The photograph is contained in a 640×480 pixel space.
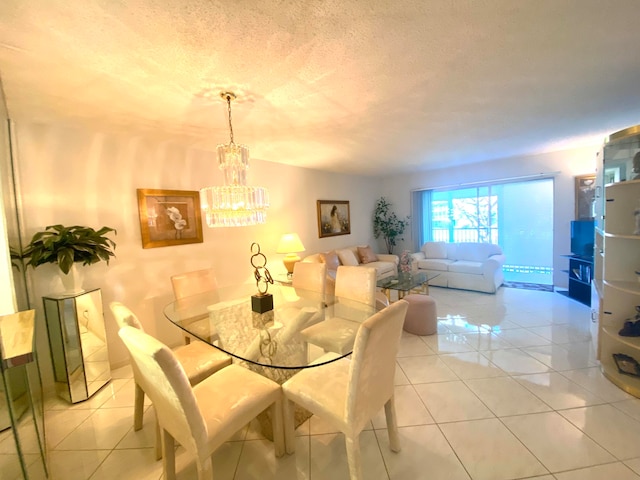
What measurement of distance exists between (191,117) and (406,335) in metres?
3.16

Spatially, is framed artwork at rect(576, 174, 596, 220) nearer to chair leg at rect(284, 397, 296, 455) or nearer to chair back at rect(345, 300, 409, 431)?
chair back at rect(345, 300, 409, 431)

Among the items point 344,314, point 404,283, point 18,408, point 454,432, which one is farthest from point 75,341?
point 404,283

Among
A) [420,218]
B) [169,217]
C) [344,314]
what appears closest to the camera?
[344,314]

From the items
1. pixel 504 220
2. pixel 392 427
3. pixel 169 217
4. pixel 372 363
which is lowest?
pixel 392 427

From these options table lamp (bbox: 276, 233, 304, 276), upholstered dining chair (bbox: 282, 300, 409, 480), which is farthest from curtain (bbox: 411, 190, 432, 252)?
upholstered dining chair (bbox: 282, 300, 409, 480)

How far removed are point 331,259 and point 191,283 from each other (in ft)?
7.72

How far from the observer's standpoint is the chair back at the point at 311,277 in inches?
112

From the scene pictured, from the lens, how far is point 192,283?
2.63 m

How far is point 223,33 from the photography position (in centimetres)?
121

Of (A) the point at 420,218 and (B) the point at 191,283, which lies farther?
(A) the point at 420,218

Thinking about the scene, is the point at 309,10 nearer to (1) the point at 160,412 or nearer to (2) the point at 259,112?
(2) the point at 259,112

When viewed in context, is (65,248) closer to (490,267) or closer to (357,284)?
(357,284)

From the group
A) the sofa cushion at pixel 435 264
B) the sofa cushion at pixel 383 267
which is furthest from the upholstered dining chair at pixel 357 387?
the sofa cushion at pixel 435 264

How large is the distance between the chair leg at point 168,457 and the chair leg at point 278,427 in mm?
527
